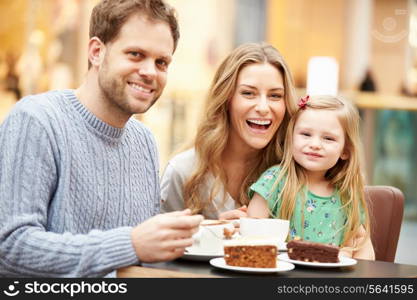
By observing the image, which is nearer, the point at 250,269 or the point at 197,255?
the point at 250,269

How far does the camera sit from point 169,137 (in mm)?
9039

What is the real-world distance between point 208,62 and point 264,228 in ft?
27.1

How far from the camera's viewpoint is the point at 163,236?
6.19ft

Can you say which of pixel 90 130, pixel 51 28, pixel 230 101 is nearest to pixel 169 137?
pixel 51 28

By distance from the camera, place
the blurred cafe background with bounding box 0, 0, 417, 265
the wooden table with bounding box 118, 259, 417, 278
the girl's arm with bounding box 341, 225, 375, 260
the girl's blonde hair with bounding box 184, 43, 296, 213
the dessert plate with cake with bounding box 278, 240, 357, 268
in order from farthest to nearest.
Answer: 1. the blurred cafe background with bounding box 0, 0, 417, 265
2. the girl's blonde hair with bounding box 184, 43, 296, 213
3. the girl's arm with bounding box 341, 225, 375, 260
4. the dessert plate with cake with bounding box 278, 240, 357, 268
5. the wooden table with bounding box 118, 259, 417, 278

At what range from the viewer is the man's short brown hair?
219 centimetres

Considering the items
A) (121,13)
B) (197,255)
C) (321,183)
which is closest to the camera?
(197,255)

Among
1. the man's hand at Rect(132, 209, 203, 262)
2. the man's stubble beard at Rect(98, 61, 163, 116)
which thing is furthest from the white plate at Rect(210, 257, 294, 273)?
the man's stubble beard at Rect(98, 61, 163, 116)

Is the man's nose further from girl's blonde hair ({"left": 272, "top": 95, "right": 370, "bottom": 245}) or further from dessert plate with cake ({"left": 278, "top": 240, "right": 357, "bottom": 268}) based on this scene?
girl's blonde hair ({"left": 272, "top": 95, "right": 370, "bottom": 245})

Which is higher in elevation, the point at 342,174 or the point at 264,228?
the point at 342,174

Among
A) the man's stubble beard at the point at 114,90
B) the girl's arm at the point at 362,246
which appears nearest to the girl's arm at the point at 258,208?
the girl's arm at the point at 362,246

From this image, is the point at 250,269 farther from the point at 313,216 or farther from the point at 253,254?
the point at 313,216

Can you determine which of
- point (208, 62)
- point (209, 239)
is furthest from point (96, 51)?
point (208, 62)

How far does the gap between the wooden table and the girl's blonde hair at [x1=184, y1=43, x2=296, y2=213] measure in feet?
3.26
